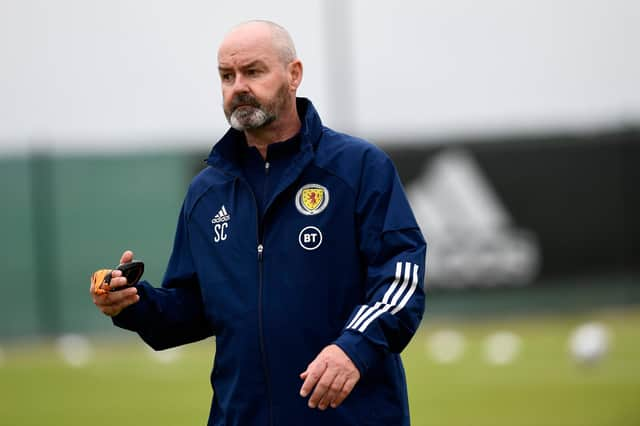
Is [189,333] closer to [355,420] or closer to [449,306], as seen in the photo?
[355,420]

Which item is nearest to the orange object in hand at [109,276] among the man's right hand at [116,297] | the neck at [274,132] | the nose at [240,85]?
the man's right hand at [116,297]

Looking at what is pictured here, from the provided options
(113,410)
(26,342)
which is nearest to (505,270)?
(26,342)

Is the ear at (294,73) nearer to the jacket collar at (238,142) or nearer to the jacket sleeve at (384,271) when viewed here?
the jacket collar at (238,142)

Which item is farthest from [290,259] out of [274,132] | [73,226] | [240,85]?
[73,226]

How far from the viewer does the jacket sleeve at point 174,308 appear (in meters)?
5.57

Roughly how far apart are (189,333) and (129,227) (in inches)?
587

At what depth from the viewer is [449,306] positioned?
66.0 ft

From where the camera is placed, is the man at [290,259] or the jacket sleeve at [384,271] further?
the man at [290,259]

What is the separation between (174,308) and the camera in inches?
223

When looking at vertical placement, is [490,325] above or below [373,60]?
below

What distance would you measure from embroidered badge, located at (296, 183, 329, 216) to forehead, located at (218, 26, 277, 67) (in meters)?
0.55

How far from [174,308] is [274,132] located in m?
0.87

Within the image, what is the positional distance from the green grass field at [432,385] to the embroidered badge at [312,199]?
5888 mm

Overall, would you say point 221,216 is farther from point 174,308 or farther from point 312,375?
point 312,375
